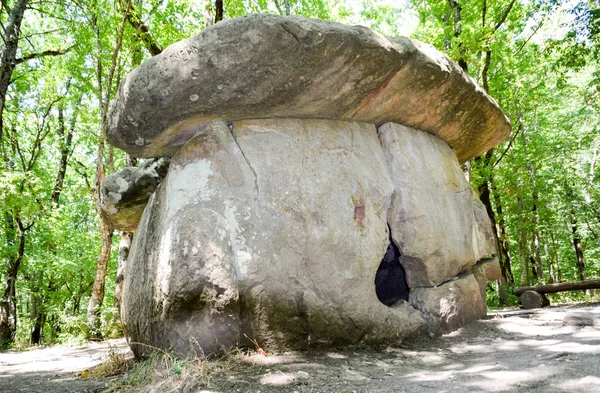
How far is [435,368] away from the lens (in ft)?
9.53

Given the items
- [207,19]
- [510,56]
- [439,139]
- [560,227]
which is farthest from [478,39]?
[560,227]

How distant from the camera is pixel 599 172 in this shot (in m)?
11.6

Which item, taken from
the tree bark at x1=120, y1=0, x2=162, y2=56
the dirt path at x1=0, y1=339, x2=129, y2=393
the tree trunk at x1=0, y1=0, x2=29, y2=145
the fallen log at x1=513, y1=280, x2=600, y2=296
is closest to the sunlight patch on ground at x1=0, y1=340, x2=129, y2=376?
the dirt path at x1=0, y1=339, x2=129, y2=393

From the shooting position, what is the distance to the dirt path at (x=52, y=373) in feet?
10.5

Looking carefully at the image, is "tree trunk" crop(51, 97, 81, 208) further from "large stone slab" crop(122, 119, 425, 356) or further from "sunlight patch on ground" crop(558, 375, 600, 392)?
"sunlight patch on ground" crop(558, 375, 600, 392)

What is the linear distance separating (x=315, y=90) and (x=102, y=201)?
281 centimetres

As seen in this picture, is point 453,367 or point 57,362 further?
point 57,362

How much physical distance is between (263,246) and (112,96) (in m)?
9.76

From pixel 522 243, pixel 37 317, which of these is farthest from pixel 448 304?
pixel 37 317

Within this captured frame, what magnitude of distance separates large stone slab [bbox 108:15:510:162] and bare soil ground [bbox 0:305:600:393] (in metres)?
2.14

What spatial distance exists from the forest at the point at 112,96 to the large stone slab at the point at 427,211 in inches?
173

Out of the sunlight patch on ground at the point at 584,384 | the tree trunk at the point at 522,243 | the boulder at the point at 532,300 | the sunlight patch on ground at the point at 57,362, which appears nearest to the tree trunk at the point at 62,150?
the sunlight patch on ground at the point at 57,362

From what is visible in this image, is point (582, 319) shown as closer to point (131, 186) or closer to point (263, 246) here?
point (263, 246)

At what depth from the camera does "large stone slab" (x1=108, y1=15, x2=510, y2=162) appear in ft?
10.2
